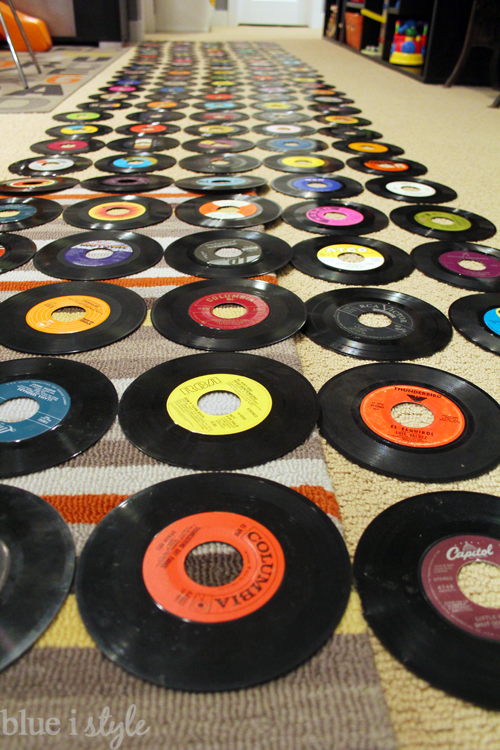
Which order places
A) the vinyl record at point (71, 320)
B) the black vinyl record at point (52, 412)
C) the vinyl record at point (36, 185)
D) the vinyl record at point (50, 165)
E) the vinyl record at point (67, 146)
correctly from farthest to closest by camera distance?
the vinyl record at point (67, 146) < the vinyl record at point (50, 165) < the vinyl record at point (36, 185) < the vinyl record at point (71, 320) < the black vinyl record at point (52, 412)

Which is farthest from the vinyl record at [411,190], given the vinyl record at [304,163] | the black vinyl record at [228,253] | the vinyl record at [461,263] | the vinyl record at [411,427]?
the vinyl record at [411,427]

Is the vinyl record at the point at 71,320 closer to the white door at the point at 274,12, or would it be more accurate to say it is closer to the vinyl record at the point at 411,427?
the vinyl record at the point at 411,427

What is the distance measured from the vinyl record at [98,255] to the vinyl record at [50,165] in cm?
58

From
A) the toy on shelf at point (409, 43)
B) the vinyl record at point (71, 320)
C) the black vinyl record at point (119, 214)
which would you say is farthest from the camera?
the toy on shelf at point (409, 43)

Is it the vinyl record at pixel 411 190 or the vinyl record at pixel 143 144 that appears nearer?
the vinyl record at pixel 411 190

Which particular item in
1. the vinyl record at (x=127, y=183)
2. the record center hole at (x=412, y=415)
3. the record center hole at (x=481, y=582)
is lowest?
the record center hole at (x=481, y=582)

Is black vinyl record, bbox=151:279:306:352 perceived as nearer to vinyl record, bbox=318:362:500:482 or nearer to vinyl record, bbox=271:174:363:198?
vinyl record, bbox=318:362:500:482

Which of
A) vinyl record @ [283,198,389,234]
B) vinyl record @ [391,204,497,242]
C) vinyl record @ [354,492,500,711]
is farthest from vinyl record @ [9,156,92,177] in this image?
vinyl record @ [354,492,500,711]

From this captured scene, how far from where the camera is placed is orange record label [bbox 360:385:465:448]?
2.00ft

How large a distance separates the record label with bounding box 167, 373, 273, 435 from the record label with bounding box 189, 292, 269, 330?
6.0 inches

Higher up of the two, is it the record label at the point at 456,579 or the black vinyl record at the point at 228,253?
the black vinyl record at the point at 228,253

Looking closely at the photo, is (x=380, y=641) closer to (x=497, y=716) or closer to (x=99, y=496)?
(x=497, y=716)

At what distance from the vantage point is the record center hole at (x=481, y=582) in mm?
453

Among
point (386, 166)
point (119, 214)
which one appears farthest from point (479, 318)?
point (386, 166)
